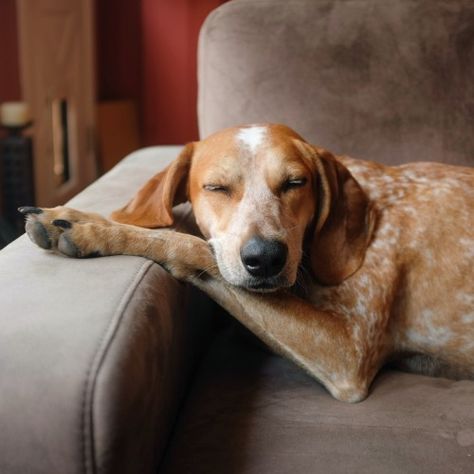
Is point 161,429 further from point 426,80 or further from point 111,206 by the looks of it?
point 426,80

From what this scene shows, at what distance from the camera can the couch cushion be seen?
1.51 meters

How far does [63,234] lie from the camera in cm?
168

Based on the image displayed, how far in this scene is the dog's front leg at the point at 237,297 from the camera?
1.68 meters

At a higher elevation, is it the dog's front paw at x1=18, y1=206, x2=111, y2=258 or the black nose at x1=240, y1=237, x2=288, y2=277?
the dog's front paw at x1=18, y1=206, x2=111, y2=258

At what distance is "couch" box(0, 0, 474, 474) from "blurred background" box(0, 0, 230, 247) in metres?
2.33

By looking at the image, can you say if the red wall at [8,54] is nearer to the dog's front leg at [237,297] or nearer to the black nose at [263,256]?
the dog's front leg at [237,297]

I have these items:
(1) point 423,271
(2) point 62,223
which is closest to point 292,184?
(1) point 423,271

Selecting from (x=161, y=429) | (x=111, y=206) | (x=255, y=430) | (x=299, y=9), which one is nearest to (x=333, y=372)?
(x=255, y=430)

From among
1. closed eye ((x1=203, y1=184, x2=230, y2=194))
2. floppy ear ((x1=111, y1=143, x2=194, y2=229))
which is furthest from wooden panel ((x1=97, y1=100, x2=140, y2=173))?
closed eye ((x1=203, y1=184, x2=230, y2=194))

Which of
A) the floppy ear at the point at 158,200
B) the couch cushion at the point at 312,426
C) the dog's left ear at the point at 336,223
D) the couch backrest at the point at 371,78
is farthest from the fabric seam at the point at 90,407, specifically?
the couch backrest at the point at 371,78

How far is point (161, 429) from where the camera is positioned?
157 cm

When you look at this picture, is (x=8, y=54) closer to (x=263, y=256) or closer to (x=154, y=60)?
(x=154, y=60)

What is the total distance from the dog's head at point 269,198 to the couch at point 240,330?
112 mm

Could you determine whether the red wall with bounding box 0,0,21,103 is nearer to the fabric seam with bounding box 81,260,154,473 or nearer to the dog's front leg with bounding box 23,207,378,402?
the dog's front leg with bounding box 23,207,378,402
